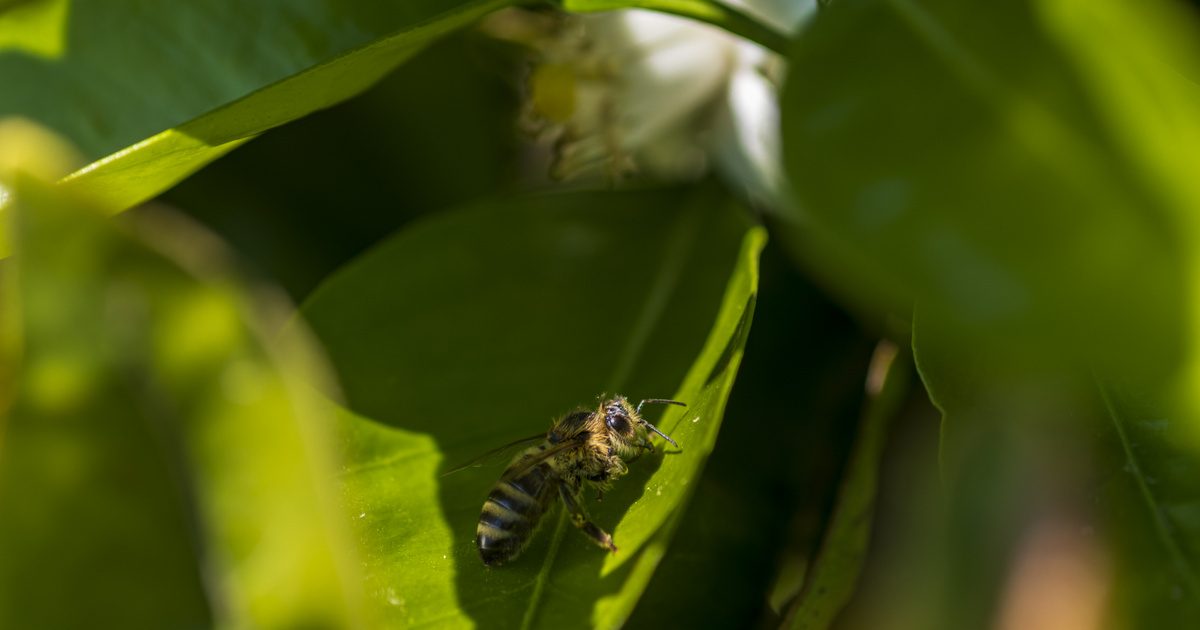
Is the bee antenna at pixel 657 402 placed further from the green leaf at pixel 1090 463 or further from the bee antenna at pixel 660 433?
the green leaf at pixel 1090 463

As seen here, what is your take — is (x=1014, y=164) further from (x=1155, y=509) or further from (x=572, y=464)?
(x=572, y=464)

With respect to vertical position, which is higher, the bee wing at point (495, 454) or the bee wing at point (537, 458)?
the bee wing at point (495, 454)

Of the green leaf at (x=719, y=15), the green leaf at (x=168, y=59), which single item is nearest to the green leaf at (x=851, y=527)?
the green leaf at (x=719, y=15)

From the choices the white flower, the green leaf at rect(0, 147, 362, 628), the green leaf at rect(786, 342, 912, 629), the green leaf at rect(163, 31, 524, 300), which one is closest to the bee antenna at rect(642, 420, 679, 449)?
the green leaf at rect(786, 342, 912, 629)


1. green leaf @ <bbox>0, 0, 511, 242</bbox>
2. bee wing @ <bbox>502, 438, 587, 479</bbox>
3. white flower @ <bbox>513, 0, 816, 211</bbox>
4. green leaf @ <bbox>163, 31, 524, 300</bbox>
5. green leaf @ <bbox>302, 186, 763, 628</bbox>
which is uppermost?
green leaf @ <bbox>0, 0, 511, 242</bbox>

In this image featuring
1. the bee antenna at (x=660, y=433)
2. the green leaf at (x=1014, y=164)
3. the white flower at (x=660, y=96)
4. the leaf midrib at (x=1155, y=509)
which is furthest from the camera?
the white flower at (x=660, y=96)

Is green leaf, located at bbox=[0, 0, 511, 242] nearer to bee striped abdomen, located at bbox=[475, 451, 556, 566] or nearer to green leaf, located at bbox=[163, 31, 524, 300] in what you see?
bee striped abdomen, located at bbox=[475, 451, 556, 566]

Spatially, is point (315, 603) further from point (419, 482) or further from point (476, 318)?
point (476, 318)
